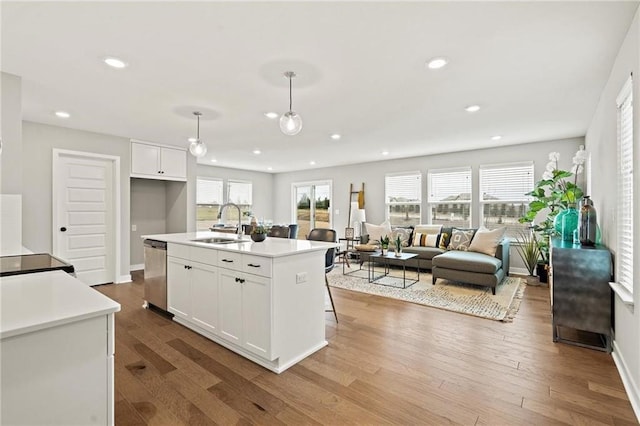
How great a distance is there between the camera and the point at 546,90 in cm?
320

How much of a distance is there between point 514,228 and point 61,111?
24.7ft

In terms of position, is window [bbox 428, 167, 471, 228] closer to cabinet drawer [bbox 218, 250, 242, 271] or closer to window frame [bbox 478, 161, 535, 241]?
window frame [bbox 478, 161, 535, 241]

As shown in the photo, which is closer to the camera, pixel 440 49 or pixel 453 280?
pixel 440 49

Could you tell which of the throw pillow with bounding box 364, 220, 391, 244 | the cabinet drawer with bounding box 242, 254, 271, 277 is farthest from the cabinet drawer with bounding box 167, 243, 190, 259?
the throw pillow with bounding box 364, 220, 391, 244

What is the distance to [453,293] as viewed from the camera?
4516mm

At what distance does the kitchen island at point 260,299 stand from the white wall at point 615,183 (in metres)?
2.16

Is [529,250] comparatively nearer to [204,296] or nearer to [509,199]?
[509,199]

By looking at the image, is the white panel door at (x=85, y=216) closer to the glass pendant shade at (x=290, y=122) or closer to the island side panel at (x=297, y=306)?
the glass pendant shade at (x=290, y=122)

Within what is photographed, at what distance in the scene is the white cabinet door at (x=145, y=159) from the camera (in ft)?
17.6

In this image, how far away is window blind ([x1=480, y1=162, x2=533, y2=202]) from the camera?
5.82m

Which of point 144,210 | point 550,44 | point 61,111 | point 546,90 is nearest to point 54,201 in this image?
point 61,111

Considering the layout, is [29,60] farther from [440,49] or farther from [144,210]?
[144,210]

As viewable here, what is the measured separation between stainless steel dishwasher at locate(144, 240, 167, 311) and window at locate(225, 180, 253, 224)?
5.04 m

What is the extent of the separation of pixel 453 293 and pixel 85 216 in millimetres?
5856
